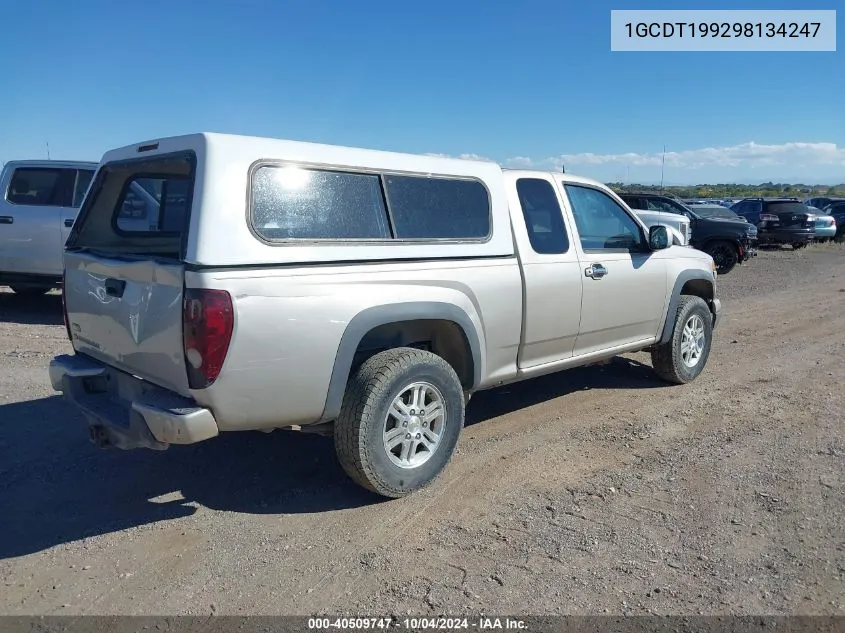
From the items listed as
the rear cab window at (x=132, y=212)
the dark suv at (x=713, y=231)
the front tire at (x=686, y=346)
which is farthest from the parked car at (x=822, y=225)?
the rear cab window at (x=132, y=212)

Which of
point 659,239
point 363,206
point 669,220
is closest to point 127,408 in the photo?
point 363,206

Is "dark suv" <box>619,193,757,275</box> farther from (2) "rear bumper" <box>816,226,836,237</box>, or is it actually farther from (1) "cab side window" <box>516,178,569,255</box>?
(1) "cab side window" <box>516,178,569,255</box>

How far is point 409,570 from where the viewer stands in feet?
10.9

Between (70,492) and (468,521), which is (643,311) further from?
(70,492)

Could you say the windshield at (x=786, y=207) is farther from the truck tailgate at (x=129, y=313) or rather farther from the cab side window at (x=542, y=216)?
the truck tailgate at (x=129, y=313)

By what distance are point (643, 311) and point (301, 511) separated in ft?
11.1

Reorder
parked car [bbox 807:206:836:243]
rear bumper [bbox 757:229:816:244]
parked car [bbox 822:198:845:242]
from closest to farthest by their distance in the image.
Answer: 1. rear bumper [bbox 757:229:816:244]
2. parked car [bbox 807:206:836:243]
3. parked car [bbox 822:198:845:242]

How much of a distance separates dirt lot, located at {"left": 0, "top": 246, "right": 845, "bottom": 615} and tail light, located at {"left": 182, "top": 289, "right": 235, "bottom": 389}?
959 millimetres

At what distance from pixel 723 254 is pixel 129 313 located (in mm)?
15937

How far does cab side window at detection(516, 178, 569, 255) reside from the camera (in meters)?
4.93

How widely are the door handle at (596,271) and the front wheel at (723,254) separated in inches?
495

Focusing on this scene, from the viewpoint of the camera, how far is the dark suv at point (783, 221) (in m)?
22.2

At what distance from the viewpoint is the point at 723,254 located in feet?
55.4

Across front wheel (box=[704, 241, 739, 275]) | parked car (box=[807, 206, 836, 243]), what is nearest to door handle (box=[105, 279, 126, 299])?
front wheel (box=[704, 241, 739, 275])
